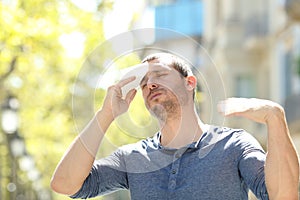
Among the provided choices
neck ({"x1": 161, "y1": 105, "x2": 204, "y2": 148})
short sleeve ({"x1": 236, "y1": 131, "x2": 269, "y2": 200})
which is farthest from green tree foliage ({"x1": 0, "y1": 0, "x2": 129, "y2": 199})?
short sleeve ({"x1": 236, "y1": 131, "x2": 269, "y2": 200})

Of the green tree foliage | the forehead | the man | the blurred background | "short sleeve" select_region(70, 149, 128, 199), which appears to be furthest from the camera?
the green tree foliage

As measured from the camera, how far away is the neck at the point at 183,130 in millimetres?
3900

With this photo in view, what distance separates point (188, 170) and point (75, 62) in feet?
47.4

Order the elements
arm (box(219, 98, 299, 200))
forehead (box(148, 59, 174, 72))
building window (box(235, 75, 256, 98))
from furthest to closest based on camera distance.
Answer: building window (box(235, 75, 256, 98)), forehead (box(148, 59, 174, 72)), arm (box(219, 98, 299, 200))

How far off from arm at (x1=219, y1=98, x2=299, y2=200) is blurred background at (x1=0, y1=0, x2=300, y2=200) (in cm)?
23

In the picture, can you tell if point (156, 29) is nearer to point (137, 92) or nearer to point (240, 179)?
point (137, 92)

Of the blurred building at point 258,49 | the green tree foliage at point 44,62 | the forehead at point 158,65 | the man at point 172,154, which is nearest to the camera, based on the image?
the man at point 172,154

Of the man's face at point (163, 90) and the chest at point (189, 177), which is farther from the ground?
the man's face at point (163, 90)

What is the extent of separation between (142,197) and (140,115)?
1.33 feet

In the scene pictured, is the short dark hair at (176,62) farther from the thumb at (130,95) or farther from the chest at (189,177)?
the chest at (189,177)

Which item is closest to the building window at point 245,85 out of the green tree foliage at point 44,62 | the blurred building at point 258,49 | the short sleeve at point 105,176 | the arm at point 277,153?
the blurred building at point 258,49

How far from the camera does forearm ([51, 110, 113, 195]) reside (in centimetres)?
390

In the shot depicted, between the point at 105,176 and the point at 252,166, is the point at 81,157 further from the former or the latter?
the point at 252,166

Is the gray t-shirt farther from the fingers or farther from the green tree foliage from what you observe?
the green tree foliage
